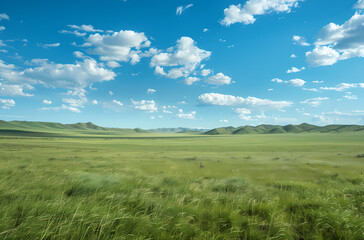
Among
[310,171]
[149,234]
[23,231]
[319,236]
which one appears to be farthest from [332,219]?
[310,171]

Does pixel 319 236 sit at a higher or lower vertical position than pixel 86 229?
lower

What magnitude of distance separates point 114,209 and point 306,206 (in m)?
5.38

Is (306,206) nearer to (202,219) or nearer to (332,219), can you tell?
(332,219)

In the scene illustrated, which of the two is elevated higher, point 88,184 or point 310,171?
point 88,184

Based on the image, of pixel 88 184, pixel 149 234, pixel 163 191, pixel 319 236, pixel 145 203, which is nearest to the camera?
pixel 149 234

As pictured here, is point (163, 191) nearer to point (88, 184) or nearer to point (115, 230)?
point (88, 184)

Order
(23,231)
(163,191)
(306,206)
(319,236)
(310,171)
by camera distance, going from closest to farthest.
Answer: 1. (23,231)
2. (319,236)
3. (306,206)
4. (163,191)
5. (310,171)

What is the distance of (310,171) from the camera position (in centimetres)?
1759

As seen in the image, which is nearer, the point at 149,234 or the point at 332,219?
the point at 149,234

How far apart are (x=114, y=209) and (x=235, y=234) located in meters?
2.72

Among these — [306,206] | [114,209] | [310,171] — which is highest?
[114,209]

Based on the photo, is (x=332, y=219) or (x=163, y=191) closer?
(x=332, y=219)

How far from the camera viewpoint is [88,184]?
6.22m

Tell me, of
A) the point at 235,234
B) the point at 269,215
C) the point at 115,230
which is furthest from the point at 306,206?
the point at 115,230
